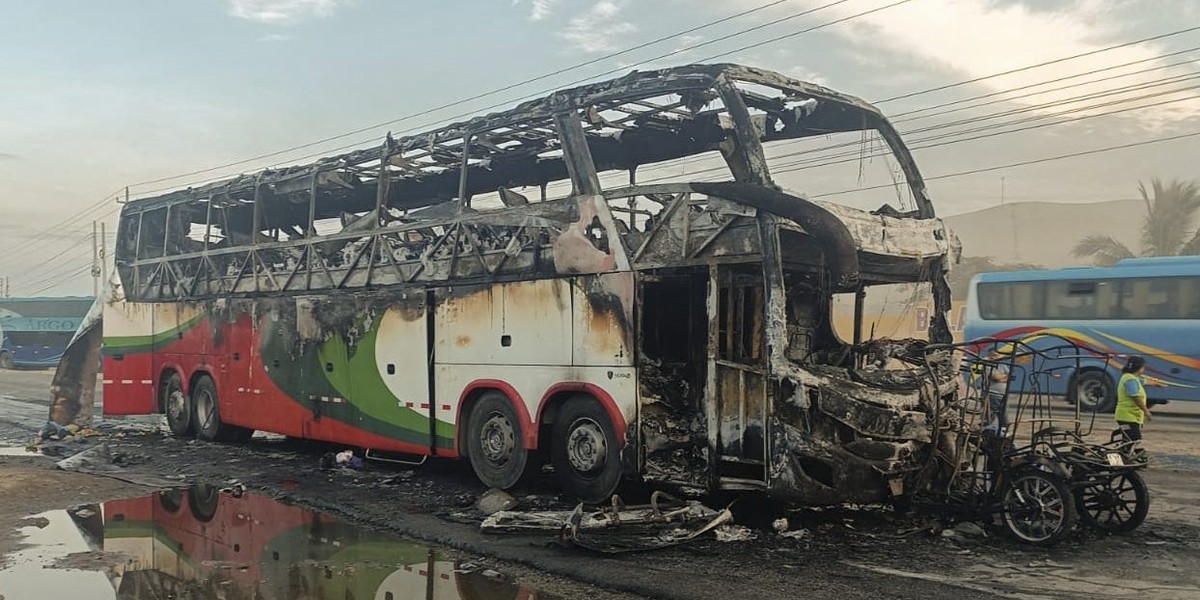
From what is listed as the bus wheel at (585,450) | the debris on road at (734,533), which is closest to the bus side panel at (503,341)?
the bus wheel at (585,450)

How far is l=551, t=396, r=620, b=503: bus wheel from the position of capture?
8719 millimetres

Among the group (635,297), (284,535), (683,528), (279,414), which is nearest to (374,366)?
(279,414)

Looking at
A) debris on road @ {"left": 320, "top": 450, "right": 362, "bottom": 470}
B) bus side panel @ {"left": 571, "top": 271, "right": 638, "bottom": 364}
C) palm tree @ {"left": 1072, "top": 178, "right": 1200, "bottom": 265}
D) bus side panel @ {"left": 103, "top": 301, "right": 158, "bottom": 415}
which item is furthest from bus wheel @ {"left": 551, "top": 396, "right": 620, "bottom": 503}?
palm tree @ {"left": 1072, "top": 178, "right": 1200, "bottom": 265}

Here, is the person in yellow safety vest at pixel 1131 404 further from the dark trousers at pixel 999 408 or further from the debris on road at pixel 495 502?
the debris on road at pixel 495 502

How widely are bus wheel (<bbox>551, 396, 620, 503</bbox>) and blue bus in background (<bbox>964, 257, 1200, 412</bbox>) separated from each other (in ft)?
42.4

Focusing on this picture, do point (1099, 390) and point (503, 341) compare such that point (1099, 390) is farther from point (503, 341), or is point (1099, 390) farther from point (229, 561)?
point (229, 561)

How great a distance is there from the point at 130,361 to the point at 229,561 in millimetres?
10616

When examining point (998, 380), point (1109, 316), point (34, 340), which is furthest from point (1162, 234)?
point (34, 340)

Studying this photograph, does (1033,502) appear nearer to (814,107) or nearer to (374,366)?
(814,107)

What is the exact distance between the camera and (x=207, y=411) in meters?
15.2

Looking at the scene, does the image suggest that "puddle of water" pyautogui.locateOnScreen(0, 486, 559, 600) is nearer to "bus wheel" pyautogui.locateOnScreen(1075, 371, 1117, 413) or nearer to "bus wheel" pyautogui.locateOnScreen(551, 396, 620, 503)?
→ "bus wheel" pyautogui.locateOnScreen(551, 396, 620, 503)

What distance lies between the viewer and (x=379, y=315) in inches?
458

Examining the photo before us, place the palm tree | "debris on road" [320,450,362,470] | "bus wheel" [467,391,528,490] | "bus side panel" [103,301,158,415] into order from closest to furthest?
"bus wheel" [467,391,528,490], "debris on road" [320,450,362,470], "bus side panel" [103,301,158,415], the palm tree

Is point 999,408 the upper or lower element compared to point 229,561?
upper
